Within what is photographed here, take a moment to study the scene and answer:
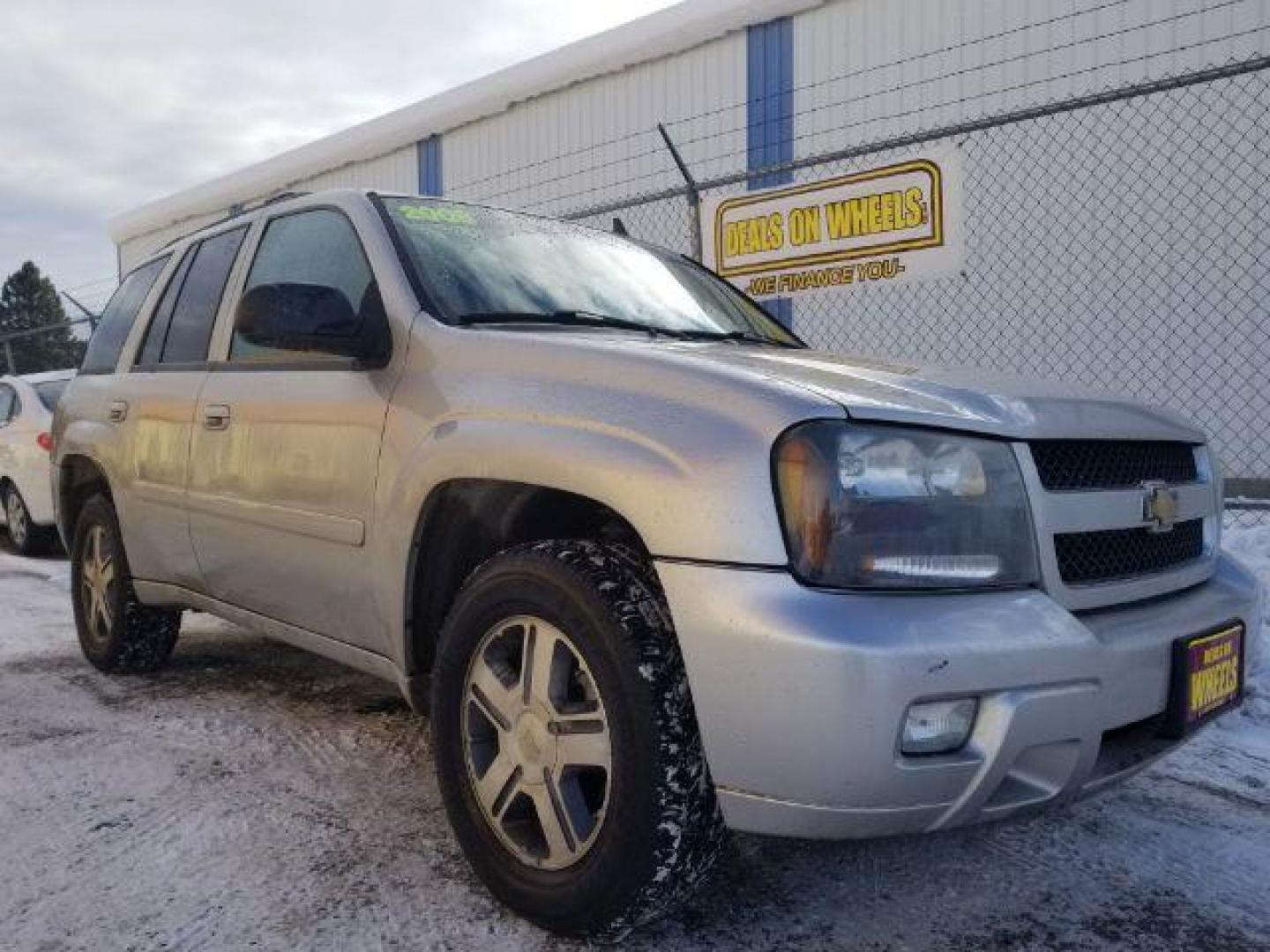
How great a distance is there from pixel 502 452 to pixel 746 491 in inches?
Answer: 25.1

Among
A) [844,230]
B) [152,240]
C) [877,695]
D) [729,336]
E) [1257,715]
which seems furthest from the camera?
[152,240]

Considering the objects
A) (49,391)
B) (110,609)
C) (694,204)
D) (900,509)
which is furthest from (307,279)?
(49,391)

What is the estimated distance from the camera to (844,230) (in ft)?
20.3

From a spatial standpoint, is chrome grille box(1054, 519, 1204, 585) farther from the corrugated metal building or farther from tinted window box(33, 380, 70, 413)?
tinted window box(33, 380, 70, 413)

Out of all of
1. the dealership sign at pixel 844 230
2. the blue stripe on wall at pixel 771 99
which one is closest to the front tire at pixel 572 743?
the dealership sign at pixel 844 230

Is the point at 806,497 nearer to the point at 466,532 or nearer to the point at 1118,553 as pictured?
the point at 1118,553

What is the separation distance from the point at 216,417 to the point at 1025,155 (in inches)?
301

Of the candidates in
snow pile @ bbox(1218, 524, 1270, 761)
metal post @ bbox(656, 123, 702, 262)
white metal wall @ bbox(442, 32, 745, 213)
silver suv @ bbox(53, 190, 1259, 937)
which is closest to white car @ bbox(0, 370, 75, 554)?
metal post @ bbox(656, 123, 702, 262)

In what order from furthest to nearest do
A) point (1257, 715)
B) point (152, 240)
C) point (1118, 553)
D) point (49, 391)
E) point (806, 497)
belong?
1. point (152, 240)
2. point (49, 391)
3. point (1257, 715)
4. point (1118, 553)
5. point (806, 497)

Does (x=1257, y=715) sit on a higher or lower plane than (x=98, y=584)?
lower

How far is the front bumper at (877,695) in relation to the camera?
1756mm

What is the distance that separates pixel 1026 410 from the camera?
83.2 inches

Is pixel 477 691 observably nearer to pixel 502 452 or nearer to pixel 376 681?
pixel 502 452

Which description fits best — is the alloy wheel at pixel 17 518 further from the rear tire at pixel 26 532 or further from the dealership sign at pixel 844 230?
the dealership sign at pixel 844 230
